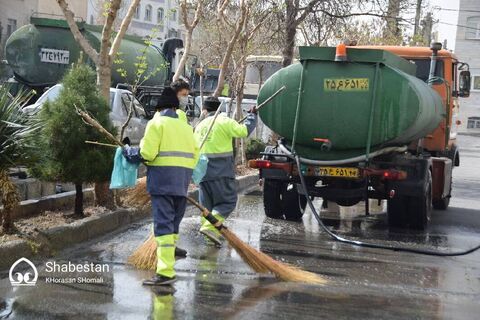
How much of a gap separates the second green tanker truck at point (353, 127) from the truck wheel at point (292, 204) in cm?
36

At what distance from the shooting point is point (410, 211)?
10883 mm

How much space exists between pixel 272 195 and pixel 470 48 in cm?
4394

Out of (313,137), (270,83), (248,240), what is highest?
(270,83)

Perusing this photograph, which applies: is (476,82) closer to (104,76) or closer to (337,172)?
(337,172)

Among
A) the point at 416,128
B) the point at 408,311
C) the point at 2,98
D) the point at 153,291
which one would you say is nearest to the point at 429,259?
the point at 416,128

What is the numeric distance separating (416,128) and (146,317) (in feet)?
17.2

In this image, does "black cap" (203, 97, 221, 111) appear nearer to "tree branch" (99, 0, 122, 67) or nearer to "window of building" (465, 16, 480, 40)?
"tree branch" (99, 0, 122, 67)

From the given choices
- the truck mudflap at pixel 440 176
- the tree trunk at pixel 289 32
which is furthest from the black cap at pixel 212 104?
the tree trunk at pixel 289 32

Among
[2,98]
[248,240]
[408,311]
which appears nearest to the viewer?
[408,311]

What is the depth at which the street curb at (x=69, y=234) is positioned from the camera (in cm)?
732

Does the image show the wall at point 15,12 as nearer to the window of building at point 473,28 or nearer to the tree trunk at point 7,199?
the window of building at point 473,28

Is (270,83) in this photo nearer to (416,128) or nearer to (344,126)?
(344,126)

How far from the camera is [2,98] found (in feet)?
26.1

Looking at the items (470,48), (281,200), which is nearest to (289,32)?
(281,200)
